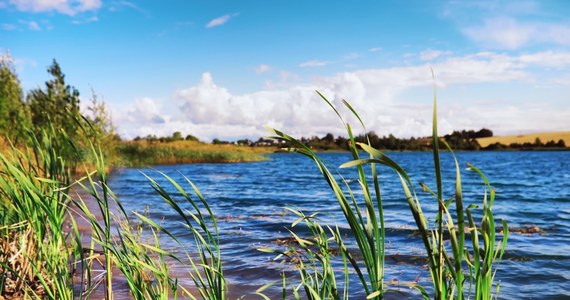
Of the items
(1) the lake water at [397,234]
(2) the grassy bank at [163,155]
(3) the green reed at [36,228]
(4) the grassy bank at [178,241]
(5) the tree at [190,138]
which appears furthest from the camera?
(5) the tree at [190,138]

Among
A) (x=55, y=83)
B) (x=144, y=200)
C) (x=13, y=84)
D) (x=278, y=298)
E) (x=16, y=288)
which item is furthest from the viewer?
(x=55, y=83)

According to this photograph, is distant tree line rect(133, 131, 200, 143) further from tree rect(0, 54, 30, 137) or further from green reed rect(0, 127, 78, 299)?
green reed rect(0, 127, 78, 299)

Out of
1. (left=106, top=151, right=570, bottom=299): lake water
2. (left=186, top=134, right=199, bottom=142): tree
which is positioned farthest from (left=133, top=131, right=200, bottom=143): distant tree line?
(left=106, top=151, right=570, bottom=299): lake water

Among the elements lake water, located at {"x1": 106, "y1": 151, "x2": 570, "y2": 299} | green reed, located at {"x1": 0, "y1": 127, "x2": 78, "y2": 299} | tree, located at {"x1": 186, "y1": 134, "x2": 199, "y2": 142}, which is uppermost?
tree, located at {"x1": 186, "y1": 134, "x2": 199, "y2": 142}

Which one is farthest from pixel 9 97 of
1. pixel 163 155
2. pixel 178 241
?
pixel 178 241

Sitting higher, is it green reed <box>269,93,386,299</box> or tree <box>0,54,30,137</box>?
tree <box>0,54,30,137</box>

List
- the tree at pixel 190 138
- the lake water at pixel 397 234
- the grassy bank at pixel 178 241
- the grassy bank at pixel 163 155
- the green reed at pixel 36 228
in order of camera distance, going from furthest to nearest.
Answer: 1. the tree at pixel 190 138
2. the grassy bank at pixel 163 155
3. the lake water at pixel 397 234
4. the green reed at pixel 36 228
5. the grassy bank at pixel 178 241

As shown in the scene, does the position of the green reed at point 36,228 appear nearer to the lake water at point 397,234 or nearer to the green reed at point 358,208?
the lake water at point 397,234

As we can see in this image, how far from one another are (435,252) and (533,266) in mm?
5747

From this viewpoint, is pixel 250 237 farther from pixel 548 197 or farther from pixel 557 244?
pixel 548 197

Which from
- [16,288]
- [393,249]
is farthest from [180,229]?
[16,288]

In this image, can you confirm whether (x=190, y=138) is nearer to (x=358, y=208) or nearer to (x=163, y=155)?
(x=163, y=155)

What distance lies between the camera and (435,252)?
1.73 m

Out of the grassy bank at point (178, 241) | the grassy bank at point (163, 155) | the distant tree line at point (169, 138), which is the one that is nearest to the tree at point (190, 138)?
the distant tree line at point (169, 138)
